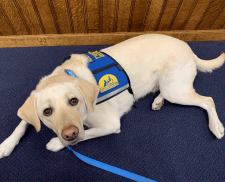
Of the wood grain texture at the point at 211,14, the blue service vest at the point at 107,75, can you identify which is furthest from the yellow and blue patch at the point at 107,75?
the wood grain texture at the point at 211,14

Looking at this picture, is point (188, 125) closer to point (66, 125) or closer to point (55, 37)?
point (66, 125)

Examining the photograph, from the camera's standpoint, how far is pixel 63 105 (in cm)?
125

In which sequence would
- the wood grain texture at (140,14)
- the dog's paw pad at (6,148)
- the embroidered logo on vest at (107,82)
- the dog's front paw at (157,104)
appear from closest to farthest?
the embroidered logo on vest at (107,82)
the dog's paw pad at (6,148)
the dog's front paw at (157,104)
the wood grain texture at (140,14)

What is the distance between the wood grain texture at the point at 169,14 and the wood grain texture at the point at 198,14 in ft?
0.98

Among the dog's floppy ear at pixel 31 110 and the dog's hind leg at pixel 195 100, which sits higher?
the dog's floppy ear at pixel 31 110

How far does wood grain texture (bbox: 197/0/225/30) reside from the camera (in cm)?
253

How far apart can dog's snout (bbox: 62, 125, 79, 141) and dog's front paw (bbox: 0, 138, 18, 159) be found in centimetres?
104

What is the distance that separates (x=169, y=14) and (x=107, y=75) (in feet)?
5.67

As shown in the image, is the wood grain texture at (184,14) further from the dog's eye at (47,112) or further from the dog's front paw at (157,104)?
the dog's eye at (47,112)

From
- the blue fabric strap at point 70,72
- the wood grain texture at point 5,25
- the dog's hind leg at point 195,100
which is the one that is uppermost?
the blue fabric strap at point 70,72

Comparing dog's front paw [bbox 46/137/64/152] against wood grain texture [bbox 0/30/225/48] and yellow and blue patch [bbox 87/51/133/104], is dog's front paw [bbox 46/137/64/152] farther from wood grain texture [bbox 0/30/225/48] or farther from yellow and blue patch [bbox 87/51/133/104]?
wood grain texture [bbox 0/30/225/48]

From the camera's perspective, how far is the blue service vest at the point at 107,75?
163cm

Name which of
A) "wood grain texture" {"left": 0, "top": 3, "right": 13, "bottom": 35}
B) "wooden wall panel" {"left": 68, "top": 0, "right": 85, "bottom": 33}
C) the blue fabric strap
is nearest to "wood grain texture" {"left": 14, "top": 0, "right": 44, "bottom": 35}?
"wood grain texture" {"left": 0, "top": 3, "right": 13, "bottom": 35}

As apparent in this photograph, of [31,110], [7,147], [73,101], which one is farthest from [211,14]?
[7,147]
